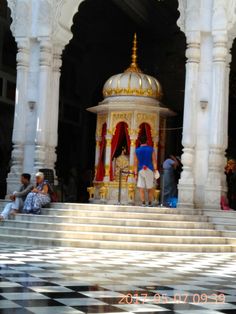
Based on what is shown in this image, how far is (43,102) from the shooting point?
1585cm

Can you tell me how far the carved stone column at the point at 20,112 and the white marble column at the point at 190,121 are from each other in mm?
4053

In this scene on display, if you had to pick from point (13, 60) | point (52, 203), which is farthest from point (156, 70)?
point (52, 203)

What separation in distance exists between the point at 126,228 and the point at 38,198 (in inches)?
90.0

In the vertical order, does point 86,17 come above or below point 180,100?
above

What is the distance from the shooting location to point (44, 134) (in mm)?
15797

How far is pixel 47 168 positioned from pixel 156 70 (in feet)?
29.9

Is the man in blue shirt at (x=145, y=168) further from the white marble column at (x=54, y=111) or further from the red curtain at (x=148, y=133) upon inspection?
the red curtain at (x=148, y=133)

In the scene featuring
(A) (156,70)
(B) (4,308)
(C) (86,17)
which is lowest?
(B) (4,308)

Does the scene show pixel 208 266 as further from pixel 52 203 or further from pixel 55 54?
pixel 55 54

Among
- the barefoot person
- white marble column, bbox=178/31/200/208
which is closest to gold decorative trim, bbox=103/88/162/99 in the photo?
white marble column, bbox=178/31/200/208

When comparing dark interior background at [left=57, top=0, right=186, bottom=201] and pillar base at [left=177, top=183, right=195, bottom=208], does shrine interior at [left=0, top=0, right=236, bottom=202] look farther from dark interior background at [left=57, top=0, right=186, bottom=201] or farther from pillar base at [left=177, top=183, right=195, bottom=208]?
pillar base at [left=177, top=183, right=195, bottom=208]

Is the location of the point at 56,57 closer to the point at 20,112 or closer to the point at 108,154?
the point at 20,112
